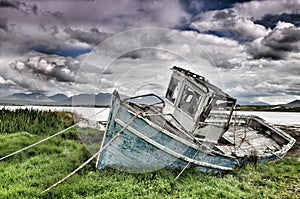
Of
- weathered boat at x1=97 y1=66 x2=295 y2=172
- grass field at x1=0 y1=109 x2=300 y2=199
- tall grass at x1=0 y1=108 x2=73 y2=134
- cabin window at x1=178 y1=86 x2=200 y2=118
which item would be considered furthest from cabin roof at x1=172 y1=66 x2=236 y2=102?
tall grass at x1=0 y1=108 x2=73 y2=134

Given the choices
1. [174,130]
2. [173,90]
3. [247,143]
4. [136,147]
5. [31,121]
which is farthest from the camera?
[31,121]

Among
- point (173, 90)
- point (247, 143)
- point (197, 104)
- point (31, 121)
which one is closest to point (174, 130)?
point (197, 104)

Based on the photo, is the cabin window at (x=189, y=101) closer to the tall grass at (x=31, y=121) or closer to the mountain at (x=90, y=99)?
the mountain at (x=90, y=99)

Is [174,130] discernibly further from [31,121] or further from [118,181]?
[31,121]

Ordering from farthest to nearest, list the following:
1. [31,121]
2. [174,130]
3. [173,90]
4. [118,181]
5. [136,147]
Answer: [31,121], [173,90], [174,130], [136,147], [118,181]

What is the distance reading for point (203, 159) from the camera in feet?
26.7

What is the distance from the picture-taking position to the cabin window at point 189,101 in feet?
27.8

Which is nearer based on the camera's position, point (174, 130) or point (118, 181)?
point (118, 181)

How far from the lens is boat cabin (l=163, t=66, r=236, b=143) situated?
27.2ft

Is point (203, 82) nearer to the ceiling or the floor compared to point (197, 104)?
nearer to the ceiling

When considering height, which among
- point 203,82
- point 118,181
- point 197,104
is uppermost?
point 203,82

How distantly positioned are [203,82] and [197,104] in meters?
0.66

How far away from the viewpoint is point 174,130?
8.00 metres

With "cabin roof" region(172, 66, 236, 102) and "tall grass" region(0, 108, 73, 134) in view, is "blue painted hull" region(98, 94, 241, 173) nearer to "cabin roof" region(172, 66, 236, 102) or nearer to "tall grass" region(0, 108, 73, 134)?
"cabin roof" region(172, 66, 236, 102)
